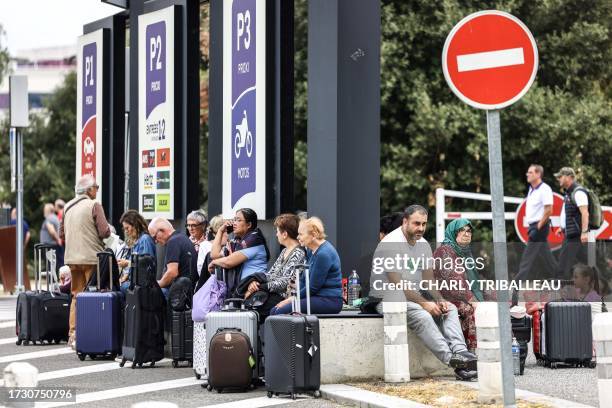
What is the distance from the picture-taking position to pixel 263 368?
12.3 m

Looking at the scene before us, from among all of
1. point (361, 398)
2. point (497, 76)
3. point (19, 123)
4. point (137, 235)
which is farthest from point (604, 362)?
point (19, 123)

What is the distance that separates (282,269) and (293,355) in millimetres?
1463

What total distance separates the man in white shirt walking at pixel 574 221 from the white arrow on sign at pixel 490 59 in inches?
354

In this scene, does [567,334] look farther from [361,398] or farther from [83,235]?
[83,235]

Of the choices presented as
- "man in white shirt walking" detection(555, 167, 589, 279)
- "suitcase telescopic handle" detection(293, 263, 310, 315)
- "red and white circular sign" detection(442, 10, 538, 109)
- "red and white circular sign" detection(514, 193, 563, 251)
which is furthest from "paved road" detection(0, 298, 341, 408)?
"red and white circular sign" detection(514, 193, 563, 251)

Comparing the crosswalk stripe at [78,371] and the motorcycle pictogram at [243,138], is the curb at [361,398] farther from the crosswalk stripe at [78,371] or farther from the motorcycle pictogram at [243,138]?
the motorcycle pictogram at [243,138]

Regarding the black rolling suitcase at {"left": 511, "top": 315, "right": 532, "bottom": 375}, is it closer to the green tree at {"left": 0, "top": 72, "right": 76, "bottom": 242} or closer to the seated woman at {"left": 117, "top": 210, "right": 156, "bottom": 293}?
the seated woman at {"left": 117, "top": 210, "right": 156, "bottom": 293}

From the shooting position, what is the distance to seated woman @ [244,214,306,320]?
1267cm

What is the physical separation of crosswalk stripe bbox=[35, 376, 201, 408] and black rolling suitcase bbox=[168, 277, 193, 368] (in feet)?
3.24

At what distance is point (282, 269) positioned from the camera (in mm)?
12773

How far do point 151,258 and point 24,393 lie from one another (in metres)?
5.92

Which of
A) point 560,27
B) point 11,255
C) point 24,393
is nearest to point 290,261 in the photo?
point 24,393

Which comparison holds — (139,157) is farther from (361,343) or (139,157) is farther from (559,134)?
(559,134)

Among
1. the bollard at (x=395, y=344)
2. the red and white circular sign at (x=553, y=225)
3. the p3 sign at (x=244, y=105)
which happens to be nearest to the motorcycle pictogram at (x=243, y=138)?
the p3 sign at (x=244, y=105)
